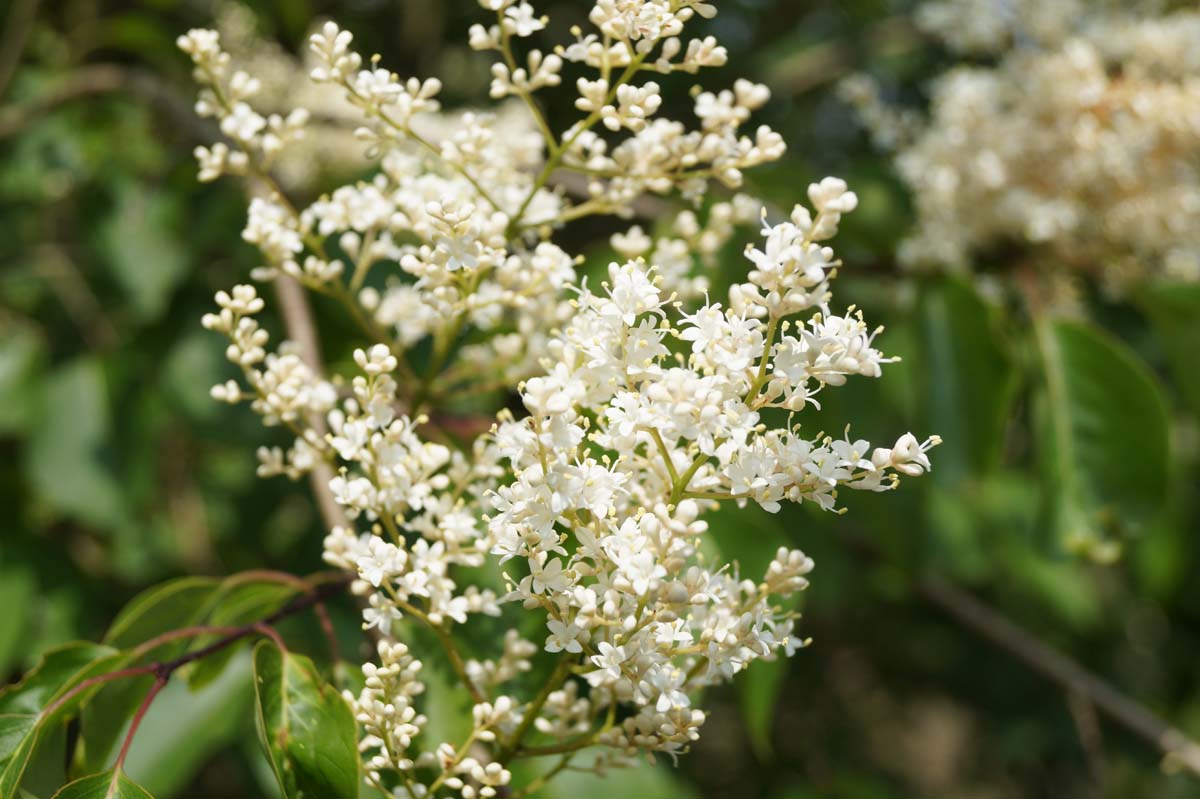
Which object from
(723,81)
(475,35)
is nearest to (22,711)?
(475,35)

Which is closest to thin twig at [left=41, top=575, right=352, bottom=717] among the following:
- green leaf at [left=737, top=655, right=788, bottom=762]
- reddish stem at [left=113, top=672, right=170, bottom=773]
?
reddish stem at [left=113, top=672, right=170, bottom=773]

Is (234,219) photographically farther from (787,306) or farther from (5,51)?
(787,306)

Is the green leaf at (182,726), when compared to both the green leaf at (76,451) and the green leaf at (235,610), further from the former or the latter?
the green leaf at (76,451)

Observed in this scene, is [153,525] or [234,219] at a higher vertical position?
[234,219]

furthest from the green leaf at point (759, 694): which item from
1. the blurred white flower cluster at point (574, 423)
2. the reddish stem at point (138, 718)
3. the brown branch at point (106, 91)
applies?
the brown branch at point (106, 91)

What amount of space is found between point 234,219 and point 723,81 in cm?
131

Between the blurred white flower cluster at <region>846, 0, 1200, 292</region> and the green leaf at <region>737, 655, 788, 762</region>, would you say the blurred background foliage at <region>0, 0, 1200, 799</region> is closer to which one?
the green leaf at <region>737, 655, 788, 762</region>

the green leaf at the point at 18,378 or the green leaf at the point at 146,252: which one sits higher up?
the green leaf at the point at 146,252

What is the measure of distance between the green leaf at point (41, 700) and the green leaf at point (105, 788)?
51mm

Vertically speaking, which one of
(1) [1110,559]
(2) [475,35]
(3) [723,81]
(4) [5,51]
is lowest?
(2) [475,35]

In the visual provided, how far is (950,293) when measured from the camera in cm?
201

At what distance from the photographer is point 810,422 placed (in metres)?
1.33

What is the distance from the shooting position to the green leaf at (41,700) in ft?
→ 3.23

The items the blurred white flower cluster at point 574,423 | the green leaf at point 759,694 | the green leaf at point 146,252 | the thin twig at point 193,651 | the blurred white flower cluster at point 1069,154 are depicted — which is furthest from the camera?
the green leaf at point 146,252
